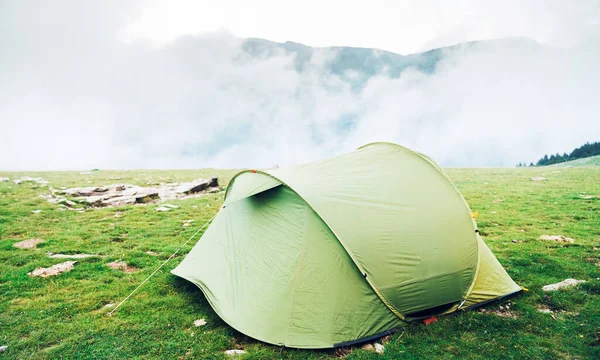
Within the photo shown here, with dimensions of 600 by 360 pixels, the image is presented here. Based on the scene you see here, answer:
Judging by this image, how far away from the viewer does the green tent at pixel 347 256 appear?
5.68 metres

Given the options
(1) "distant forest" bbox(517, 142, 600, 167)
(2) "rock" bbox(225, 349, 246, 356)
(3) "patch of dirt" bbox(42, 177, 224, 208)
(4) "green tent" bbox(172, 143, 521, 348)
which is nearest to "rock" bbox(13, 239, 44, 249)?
(3) "patch of dirt" bbox(42, 177, 224, 208)

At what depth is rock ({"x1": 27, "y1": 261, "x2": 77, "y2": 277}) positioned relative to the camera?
27.7ft

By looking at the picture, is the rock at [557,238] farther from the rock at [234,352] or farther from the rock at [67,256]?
the rock at [67,256]

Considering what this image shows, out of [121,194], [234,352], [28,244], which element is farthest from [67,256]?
[121,194]

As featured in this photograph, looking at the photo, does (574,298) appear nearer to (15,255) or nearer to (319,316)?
(319,316)

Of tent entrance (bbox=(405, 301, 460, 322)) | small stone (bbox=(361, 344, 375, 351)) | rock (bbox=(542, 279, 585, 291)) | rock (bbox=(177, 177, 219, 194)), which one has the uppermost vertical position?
rock (bbox=(177, 177, 219, 194))

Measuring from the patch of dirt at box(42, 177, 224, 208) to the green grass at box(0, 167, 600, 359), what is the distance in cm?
522

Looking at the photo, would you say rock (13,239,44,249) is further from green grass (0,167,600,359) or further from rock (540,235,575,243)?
rock (540,235,575,243)

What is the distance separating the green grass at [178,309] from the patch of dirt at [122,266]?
0.18m

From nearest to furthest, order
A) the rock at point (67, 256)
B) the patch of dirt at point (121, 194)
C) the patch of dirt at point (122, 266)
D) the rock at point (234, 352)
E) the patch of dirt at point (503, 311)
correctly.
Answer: the rock at point (234, 352) → the patch of dirt at point (503, 311) → the patch of dirt at point (122, 266) → the rock at point (67, 256) → the patch of dirt at point (121, 194)

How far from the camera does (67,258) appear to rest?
954cm

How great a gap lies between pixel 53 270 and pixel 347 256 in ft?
26.1

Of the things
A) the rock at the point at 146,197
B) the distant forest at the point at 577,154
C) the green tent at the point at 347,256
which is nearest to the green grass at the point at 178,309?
the green tent at the point at 347,256

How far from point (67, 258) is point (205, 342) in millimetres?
6499
